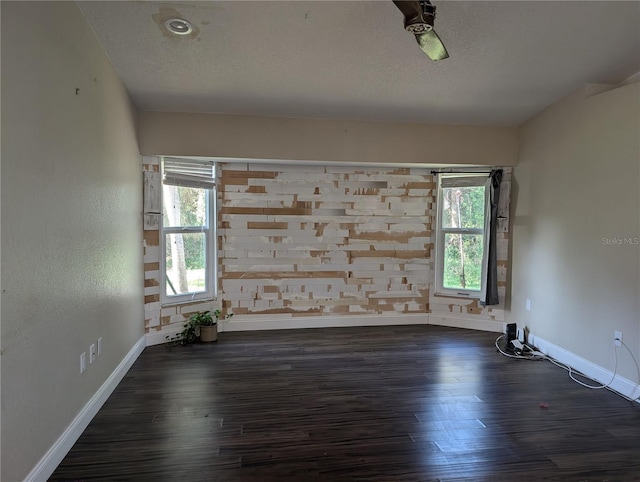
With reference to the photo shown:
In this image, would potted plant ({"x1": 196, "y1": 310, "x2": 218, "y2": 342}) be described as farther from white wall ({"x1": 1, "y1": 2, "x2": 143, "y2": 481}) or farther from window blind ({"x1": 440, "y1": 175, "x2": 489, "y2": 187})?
window blind ({"x1": 440, "y1": 175, "x2": 489, "y2": 187})

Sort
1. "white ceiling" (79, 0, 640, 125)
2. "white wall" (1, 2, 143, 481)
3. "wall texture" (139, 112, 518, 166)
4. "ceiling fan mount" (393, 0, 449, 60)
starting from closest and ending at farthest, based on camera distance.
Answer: "white wall" (1, 2, 143, 481) < "ceiling fan mount" (393, 0, 449, 60) < "white ceiling" (79, 0, 640, 125) < "wall texture" (139, 112, 518, 166)

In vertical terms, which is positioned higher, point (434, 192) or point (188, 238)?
point (434, 192)

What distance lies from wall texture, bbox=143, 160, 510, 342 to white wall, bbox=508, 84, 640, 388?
1.80ft

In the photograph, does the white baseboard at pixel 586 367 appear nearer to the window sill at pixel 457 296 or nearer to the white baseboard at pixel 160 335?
the window sill at pixel 457 296

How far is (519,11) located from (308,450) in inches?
118

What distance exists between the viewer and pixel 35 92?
171cm

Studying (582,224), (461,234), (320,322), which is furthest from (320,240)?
(582,224)

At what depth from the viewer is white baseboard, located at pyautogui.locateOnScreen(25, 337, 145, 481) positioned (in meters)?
1.76

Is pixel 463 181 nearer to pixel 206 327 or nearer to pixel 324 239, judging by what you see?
pixel 324 239

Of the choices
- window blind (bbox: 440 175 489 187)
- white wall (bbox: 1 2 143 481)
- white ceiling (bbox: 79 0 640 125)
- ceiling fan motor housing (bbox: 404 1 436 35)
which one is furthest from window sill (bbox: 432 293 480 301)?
white wall (bbox: 1 2 143 481)

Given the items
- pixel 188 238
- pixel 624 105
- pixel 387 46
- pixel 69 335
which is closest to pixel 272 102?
pixel 387 46

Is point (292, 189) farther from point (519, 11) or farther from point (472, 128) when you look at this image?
point (519, 11)

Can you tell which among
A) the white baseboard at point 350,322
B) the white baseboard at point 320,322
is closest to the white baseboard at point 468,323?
the white baseboard at point 350,322

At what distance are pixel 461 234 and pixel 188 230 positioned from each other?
323 cm
